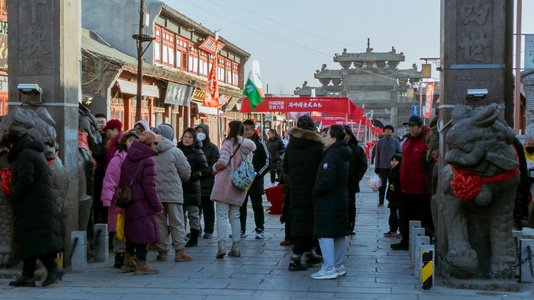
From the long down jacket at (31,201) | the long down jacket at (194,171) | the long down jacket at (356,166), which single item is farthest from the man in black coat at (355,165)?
the long down jacket at (31,201)

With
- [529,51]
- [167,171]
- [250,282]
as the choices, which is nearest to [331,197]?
[250,282]

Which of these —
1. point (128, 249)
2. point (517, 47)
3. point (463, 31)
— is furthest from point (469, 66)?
point (517, 47)

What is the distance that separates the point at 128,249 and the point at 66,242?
83 centimetres

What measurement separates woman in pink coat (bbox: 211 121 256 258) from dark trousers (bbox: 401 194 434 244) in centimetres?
233

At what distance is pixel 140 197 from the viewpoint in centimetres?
714

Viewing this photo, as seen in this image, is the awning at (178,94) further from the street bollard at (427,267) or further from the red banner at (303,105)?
the street bollard at (427,267)

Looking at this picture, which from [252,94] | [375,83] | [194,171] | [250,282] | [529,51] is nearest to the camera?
[250,282]

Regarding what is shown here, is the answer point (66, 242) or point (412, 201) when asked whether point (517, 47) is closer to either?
point (412, 201)

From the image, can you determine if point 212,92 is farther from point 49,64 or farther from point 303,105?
point 49,64

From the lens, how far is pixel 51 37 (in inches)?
296

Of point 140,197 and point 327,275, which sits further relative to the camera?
point 140,197

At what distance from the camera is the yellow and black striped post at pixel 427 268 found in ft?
20.9

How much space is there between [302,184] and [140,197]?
1840 millimetres

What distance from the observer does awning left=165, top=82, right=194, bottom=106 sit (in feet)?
86.9
